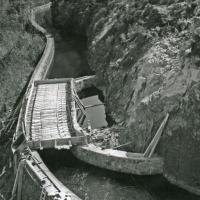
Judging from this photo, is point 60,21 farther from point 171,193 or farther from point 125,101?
point 171,193

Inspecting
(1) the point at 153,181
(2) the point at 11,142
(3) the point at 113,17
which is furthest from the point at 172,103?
(3) the point at 113,17

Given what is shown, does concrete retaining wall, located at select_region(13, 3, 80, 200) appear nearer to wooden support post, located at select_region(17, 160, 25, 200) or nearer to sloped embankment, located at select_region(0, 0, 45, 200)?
wooden support post, located at select_region(17, 160, 25, 200)

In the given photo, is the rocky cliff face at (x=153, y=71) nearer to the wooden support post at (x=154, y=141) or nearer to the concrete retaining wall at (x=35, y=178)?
the wooden support post at (x=154, y=141)

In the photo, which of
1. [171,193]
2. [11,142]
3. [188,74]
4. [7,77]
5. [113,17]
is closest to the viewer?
[171,193]

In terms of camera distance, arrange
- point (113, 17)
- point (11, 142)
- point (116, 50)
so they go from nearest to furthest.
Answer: point (11, 142) < point (116, 50) < point (113, 17)

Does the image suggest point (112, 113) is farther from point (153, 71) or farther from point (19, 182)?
point (19, 182)

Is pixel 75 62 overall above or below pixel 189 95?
below

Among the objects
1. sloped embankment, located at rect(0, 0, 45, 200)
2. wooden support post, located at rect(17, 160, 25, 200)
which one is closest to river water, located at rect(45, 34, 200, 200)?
wooden support post, located at rect(17, 160, 25, 200)
